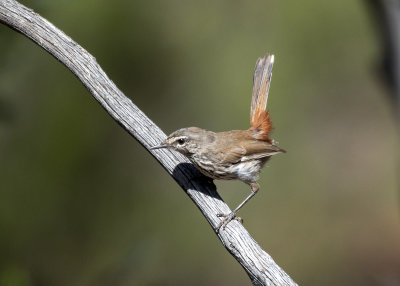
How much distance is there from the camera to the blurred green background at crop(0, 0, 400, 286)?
601cm

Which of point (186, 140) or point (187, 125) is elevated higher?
point (187, 125)

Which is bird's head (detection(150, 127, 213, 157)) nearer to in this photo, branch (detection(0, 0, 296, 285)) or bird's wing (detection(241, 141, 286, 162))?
branch (detection(0, 0, 296, 285))

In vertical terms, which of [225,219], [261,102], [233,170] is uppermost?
[261,102]

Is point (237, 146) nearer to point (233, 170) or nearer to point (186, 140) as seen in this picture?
point (233, 170)

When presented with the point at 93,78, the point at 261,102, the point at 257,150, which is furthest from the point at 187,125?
the point at 93,78

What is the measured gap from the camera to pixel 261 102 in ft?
17.1

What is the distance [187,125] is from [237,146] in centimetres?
290

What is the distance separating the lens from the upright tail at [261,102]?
5086mm

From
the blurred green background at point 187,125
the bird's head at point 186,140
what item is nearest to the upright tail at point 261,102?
the bird's head at point 186,140

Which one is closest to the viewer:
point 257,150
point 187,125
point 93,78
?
point 93,78

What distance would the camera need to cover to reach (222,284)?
7.76 m

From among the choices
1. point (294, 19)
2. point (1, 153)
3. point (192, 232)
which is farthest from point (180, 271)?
point (294, 19)

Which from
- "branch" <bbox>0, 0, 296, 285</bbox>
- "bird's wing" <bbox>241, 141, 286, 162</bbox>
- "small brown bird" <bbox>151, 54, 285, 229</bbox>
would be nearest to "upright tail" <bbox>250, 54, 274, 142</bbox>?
"small brown bird" <bbox>151, 54, 285, 229</bbox>

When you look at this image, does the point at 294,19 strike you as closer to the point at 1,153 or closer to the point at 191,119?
the point at 191,119
